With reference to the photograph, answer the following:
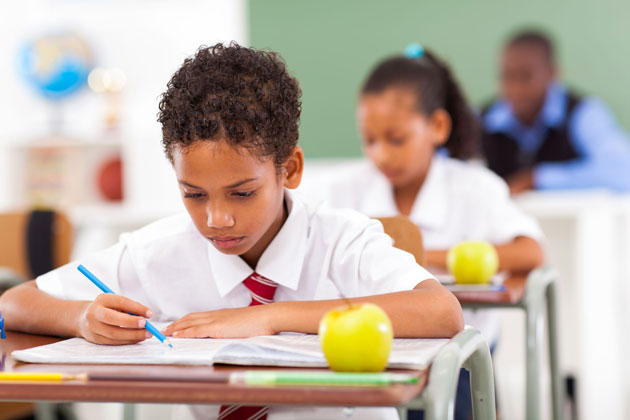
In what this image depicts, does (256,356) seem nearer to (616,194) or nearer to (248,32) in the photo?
(616,194)

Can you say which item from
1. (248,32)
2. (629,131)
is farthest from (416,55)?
(248,32)

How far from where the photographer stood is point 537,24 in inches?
181

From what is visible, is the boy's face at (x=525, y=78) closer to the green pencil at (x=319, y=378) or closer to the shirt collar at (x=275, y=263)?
the shirt collar at (x=275, y=263)

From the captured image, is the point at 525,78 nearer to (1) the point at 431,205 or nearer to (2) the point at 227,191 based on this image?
(1) the point at 431,205

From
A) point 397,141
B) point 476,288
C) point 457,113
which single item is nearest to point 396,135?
point 397,141

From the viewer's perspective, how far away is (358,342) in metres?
0.91

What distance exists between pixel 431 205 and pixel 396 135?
0.70 feet

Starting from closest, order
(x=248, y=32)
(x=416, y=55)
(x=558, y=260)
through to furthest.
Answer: (x=416, y=55) < (x=558, y=260) < (x=248, y=32)

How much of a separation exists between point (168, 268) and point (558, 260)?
2.78 m

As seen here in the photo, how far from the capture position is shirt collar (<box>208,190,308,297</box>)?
4.64ft

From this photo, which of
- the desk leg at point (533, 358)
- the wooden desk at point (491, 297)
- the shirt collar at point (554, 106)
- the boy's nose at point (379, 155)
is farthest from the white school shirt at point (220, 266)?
the shirt collar at point (554, 106)

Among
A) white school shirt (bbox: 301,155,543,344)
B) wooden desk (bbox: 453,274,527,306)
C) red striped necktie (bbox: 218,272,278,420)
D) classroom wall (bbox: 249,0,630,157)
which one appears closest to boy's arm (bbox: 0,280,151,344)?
red striped necktie (bbox: 218,272,278,420)

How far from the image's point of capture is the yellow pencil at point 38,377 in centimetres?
92

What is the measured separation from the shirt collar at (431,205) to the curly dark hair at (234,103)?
1.14 meters
